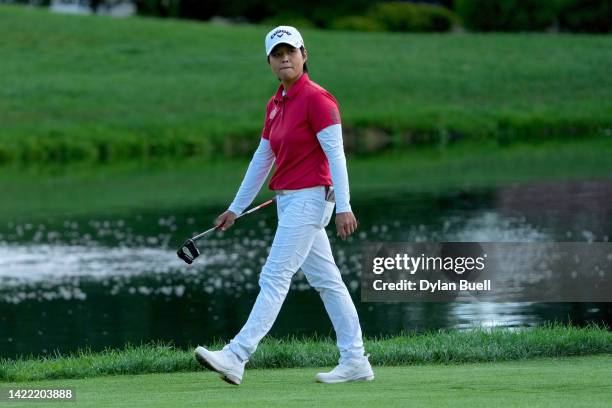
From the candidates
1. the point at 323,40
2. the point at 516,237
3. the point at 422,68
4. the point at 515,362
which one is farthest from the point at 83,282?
the point at 323,40

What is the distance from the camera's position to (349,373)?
8.27 metres

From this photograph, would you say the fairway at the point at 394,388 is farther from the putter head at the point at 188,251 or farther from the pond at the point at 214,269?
the pond at the point at 214,269

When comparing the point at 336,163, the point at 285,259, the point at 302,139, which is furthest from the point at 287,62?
the point at 285,259

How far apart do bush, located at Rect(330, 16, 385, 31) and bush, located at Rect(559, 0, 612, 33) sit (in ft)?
30.1

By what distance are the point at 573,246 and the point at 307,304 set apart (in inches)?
214

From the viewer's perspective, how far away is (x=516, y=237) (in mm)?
21516

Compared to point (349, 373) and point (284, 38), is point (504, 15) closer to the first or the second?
point (284, 38)

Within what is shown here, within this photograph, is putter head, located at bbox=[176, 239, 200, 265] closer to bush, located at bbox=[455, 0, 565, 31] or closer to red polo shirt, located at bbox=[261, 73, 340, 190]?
red polo shirt, located at bbox=[261, 73, 340, 190]

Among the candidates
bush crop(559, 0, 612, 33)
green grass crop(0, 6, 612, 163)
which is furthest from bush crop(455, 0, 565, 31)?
green grass crop(0, 6, 612, 163)

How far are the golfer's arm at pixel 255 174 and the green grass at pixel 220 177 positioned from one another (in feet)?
58.7

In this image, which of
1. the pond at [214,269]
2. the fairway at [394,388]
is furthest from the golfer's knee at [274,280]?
the pond at [214,269]

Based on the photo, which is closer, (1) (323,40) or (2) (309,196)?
(2) (309,196)

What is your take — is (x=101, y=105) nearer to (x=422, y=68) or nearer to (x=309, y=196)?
(x=422, y=68)

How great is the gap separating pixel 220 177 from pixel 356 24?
4105 cm
